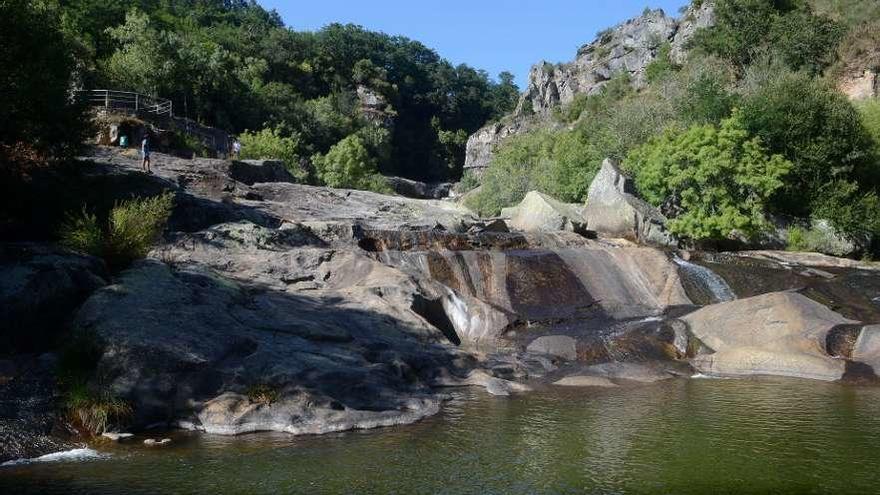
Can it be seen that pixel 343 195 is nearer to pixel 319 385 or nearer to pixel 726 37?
pixel 319 385

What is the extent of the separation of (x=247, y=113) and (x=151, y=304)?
49.6 m

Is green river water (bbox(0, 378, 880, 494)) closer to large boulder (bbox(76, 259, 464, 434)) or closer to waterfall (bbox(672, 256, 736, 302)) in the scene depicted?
large boulder (bbox(76, 259, 464, 434))

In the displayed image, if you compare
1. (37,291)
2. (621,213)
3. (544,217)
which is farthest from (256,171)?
(37,291)

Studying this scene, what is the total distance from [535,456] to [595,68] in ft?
251

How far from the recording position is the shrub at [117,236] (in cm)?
1540

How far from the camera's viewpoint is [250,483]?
8711mm

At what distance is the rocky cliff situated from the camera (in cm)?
6944

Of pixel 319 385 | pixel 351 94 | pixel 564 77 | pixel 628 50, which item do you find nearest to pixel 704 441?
pixel 319 385

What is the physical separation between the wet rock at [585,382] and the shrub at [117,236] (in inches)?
383

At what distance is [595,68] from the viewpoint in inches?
3184

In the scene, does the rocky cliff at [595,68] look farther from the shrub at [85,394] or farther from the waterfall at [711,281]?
the shrub at [85,394]

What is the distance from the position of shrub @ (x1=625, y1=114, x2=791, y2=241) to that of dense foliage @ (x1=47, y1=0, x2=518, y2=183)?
78.9 ft

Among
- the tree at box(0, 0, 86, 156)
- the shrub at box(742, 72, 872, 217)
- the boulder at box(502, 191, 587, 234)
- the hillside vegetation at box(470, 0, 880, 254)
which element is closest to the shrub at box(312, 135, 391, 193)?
the hillside vegetation at box(470, 0, 880, 254)

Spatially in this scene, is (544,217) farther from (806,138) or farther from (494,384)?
(494,384)
